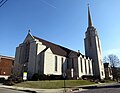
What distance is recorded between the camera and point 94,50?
58594 mm

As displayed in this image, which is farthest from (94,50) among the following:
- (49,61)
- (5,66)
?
(5,66)

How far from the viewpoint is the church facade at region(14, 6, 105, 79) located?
38.8 meters

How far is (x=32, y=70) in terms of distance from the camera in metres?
38.1

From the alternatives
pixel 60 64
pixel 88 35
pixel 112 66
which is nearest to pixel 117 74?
pixel 112 66

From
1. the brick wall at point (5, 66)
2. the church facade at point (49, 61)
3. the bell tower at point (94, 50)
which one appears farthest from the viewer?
the bell tower at point (94, 50)

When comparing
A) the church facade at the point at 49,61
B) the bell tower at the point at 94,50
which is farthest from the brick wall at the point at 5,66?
the bell tower at the point at 94,50

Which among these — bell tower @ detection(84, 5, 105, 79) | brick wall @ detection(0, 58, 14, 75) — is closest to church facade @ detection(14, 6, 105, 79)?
bell tower @ detection(84, 5, 105, 79)

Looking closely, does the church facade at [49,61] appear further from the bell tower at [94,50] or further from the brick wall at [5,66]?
the brick wall at [5,66]

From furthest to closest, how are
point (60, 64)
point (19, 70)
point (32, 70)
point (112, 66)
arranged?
point (112, 66)
point (60, 64)
point (19, 70)
point (32, 70)

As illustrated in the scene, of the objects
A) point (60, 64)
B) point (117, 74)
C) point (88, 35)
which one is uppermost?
point (88, 35)

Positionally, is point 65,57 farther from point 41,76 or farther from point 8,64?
point 8,64

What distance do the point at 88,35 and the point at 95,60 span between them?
1277 cm

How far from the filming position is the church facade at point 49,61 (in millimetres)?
38750

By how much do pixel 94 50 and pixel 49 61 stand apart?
1020 inches
